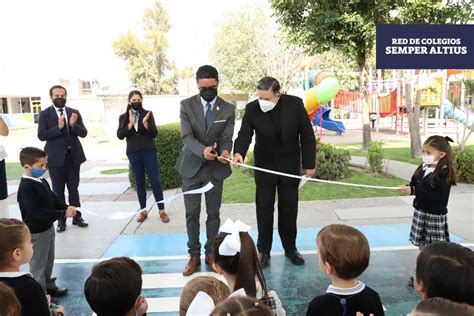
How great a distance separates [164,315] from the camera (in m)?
3.27

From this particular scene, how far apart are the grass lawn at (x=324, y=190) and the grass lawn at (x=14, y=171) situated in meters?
5.40

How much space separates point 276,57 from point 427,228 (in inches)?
979

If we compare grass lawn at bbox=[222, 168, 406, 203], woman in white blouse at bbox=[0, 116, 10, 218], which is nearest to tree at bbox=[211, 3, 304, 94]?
grass lawn at bbox=[222, 168, 406, 203]

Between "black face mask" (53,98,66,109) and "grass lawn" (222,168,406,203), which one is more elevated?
"black face mask" (53,98,66,109)

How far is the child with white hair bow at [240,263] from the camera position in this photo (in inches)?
89.0

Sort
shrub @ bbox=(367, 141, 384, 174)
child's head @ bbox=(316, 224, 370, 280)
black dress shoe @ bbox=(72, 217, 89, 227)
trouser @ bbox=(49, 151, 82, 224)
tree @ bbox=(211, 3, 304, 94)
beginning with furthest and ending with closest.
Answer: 1. tree @ bbox=(211, 3, 304, 94)
2. shrub @ bbox=(367, 141, 384, 174)
3. black dress shoe @ bbox=(72, 217, 89, 227)
4. trouser @ bbox=(49, 151, 82, 224)
5. child's head @ bbox=(316, 224, 370, 280)

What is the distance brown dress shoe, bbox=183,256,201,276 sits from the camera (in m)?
3.97

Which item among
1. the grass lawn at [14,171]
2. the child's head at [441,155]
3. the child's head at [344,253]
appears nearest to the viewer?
the child's head at [344,253]

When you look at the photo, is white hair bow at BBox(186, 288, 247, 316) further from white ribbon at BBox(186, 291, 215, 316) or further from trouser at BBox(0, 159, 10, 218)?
trouser at BBox(0, 159, 10, 218)

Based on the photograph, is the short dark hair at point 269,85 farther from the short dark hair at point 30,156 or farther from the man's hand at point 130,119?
the man's hand at point 130,119

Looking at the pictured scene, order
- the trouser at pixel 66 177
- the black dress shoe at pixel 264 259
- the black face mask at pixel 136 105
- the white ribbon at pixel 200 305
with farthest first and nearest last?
1. the black face mask at pixel 136 105
2. the trouser at pixel 66 177
3. the black dress shoe at pixel 264 259
4. the white ribbon at pixel 200 305

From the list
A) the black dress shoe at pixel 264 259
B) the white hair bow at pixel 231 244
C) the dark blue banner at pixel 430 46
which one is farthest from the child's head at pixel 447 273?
the dark blue banner at pixel 430 46

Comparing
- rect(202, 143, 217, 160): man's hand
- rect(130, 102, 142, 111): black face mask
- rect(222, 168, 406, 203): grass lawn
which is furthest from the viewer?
rect(222, 168, 406, 203): grass lawn

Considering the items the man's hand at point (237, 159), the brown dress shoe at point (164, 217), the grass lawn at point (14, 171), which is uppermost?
the man's hand at point (237, 159)
